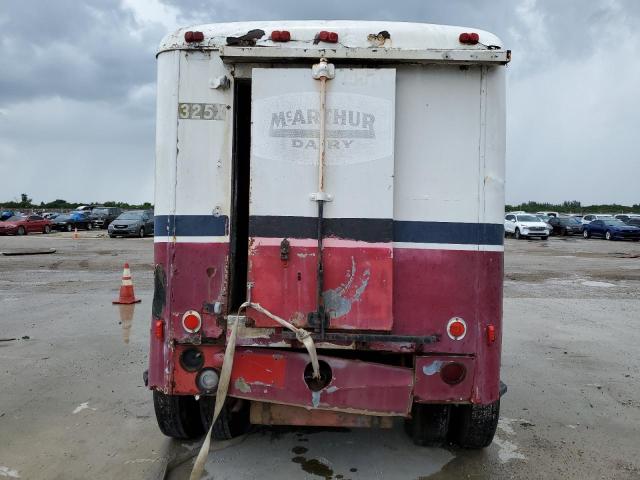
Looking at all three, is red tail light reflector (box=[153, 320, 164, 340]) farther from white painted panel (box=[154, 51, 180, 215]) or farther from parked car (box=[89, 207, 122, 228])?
parked car (box=[89, 207, 122, 228])

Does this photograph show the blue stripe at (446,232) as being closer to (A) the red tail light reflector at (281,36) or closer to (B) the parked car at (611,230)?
(A) the red tail light reflector at (281,36)

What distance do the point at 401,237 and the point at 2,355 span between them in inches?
236

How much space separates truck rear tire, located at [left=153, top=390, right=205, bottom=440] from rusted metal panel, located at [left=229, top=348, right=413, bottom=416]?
87cm

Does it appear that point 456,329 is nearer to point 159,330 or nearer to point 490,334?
point 490,334

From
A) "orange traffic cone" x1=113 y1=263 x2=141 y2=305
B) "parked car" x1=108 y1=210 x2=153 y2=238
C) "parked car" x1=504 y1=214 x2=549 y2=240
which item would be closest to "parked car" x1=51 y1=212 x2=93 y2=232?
"parked car" x1=108 y1=210 x2=153 y2=238

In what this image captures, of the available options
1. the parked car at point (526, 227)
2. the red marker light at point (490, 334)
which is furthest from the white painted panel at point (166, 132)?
the parked car at point (526, 227)

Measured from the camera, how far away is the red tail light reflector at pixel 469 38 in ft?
12.2

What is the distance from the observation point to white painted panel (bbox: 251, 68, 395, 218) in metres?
3.71

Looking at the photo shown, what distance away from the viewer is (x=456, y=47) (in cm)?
373

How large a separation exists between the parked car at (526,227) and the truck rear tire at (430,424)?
113 feet

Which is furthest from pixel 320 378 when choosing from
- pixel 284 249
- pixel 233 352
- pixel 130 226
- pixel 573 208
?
pixel 573 208

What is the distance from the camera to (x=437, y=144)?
3.83 meters

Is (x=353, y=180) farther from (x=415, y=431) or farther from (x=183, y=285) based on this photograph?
(x=415, y=431)

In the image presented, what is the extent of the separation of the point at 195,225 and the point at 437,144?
5.36 feet
